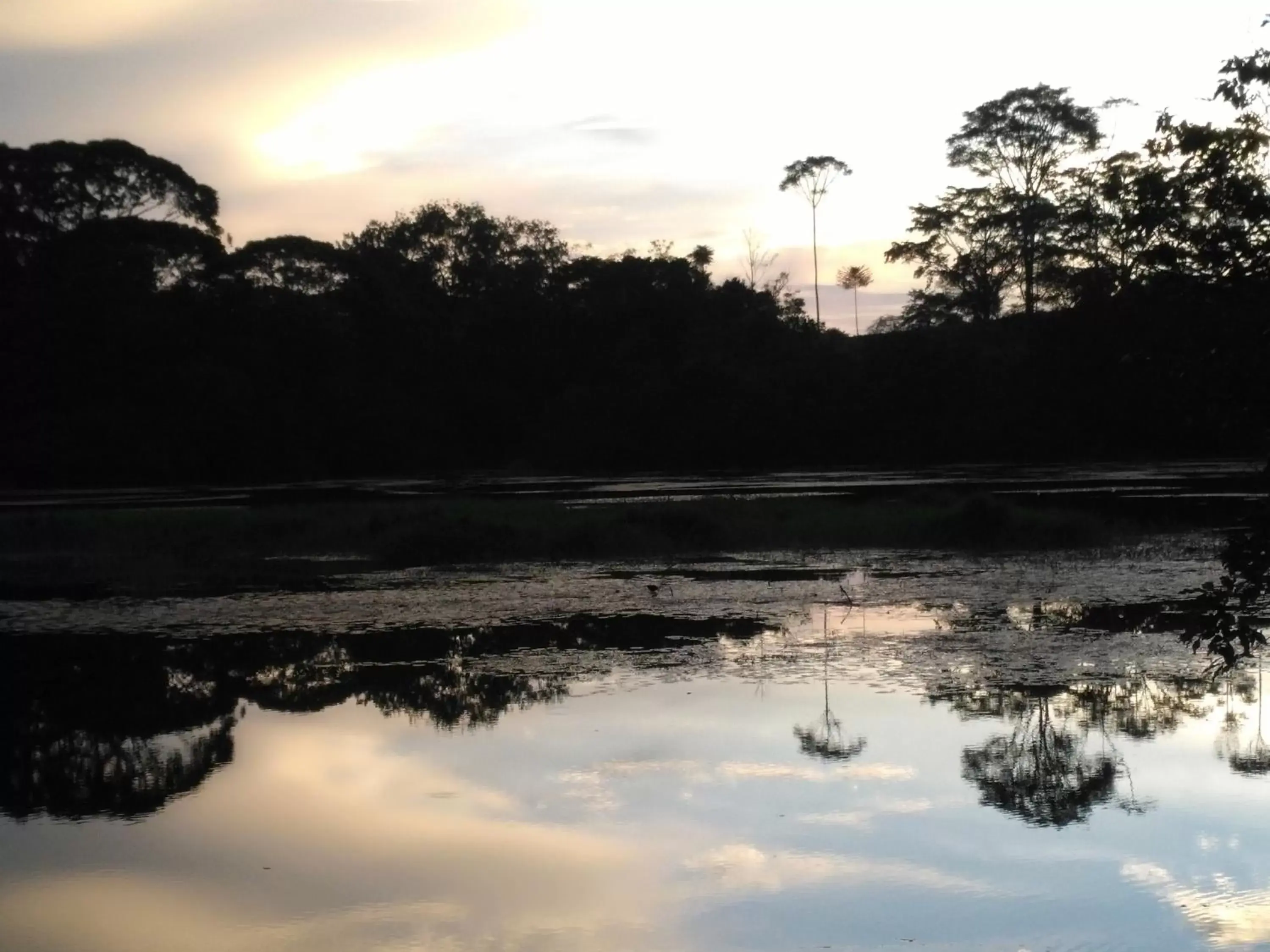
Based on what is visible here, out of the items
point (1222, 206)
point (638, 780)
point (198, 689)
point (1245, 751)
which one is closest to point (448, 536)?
point (198, 689)

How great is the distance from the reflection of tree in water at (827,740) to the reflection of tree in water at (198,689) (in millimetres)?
2132

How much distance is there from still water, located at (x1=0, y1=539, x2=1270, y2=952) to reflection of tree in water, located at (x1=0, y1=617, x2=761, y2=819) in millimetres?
41

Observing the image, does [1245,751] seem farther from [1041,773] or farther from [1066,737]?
[1041,773]

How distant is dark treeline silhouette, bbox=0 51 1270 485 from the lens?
43.7 m

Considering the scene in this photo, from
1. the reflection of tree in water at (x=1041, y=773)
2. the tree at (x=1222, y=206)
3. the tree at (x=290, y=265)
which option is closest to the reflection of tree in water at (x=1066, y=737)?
the reflection of tree in water at (x=1041, y=773)

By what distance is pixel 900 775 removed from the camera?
26.6 ft

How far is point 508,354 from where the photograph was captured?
2261 inches

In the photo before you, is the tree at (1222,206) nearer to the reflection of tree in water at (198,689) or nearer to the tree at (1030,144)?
the reflection of tree in water at (198,689)

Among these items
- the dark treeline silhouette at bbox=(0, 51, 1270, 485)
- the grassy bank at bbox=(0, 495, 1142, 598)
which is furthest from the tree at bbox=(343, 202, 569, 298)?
the grassy bank at bbox=(0, 495, 1142, 598)

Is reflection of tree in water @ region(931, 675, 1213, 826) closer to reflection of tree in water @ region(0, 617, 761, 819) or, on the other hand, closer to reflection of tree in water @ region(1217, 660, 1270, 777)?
reflection of tree in water @ region(1217, 660, 1270, 777)

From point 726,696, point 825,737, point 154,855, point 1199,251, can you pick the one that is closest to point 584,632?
point 726,696

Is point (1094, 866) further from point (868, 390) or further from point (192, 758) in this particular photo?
point (868, 390)

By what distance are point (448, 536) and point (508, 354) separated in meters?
37.1

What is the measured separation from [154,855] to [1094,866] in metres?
4.55
